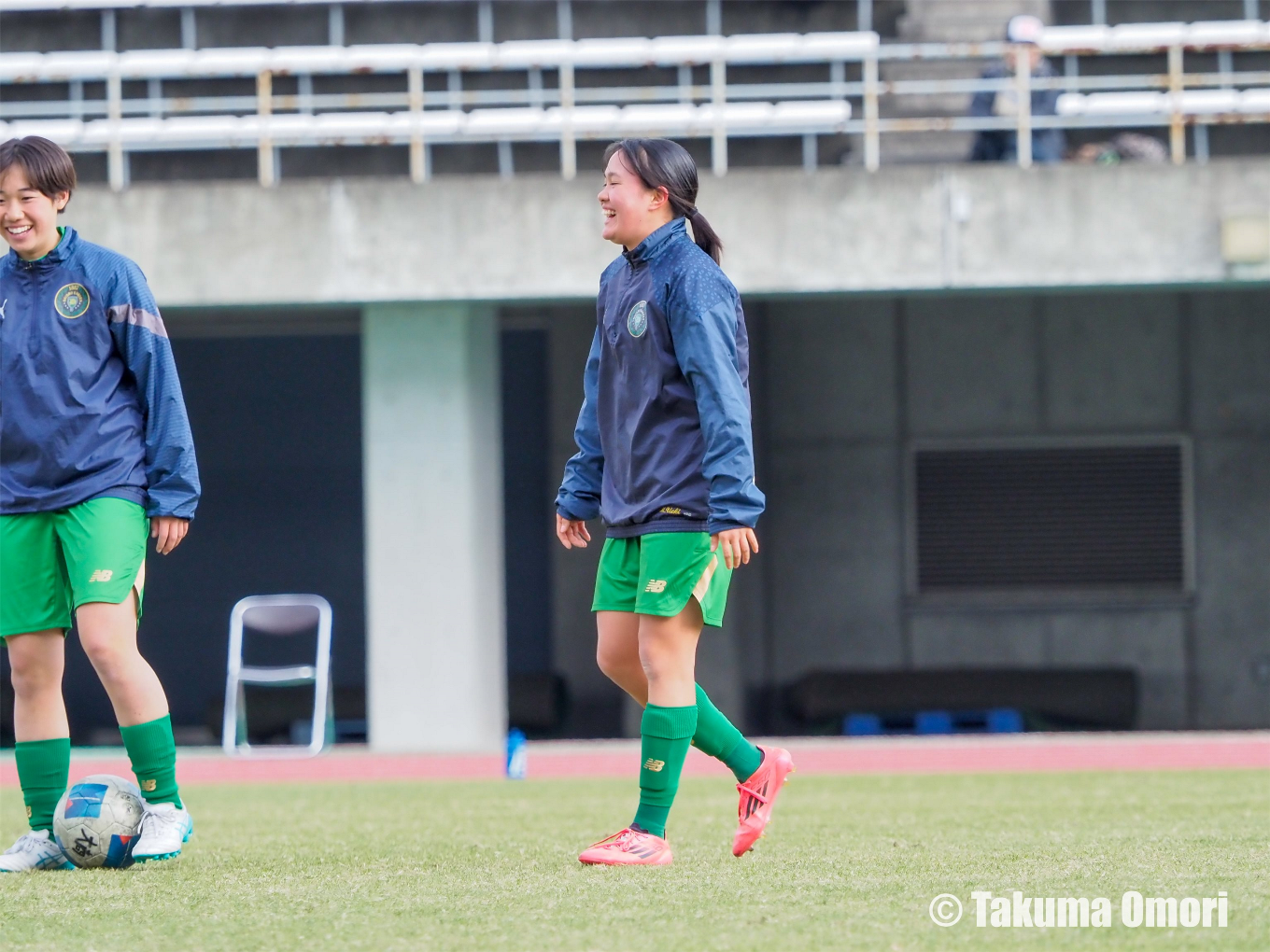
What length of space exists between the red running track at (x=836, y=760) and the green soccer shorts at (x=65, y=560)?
5501mm

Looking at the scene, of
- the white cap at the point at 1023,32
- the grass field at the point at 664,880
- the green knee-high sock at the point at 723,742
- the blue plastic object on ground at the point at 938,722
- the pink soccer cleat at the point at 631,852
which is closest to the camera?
the grass field at the point at 664,880

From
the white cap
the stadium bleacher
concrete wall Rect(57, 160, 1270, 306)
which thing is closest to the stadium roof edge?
the stadium bleacher

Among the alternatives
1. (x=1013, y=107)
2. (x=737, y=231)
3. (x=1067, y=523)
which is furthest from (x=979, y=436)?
(x=737, y=231)

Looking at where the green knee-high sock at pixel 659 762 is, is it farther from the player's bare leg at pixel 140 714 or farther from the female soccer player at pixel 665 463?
the player's bare leg at pixel 140 714

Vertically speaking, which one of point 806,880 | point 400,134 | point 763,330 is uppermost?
point 400,134

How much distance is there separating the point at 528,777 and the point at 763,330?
27.0ft

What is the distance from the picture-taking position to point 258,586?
1784cm

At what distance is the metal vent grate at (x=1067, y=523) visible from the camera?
1694cm

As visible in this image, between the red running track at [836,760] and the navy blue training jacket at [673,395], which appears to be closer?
the navy blue training jacket at [673,395]

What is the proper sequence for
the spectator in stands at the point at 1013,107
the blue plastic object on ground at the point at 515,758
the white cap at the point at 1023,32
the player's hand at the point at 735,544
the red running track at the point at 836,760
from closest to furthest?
the player's hand at the point at 735,544 → the blue plastic object on ground at the point at 515,758 → the red running track at the point at 836,760 → the white cap at the point at 1023,32 → the spectator in stands at the point at 1013,107

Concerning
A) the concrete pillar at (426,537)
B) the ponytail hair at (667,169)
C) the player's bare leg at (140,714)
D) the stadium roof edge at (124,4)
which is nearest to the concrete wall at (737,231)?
the concrete pillar at (426,537)

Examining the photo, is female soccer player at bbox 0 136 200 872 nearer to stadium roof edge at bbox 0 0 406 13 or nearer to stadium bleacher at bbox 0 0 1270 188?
stadium bleacher at bbox 0 0 1270 188

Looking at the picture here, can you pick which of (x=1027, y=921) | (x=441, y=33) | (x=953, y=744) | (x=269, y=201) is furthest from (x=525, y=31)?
(x=1027, y=921)

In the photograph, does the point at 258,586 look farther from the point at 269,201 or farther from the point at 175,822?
the point at 175,822
